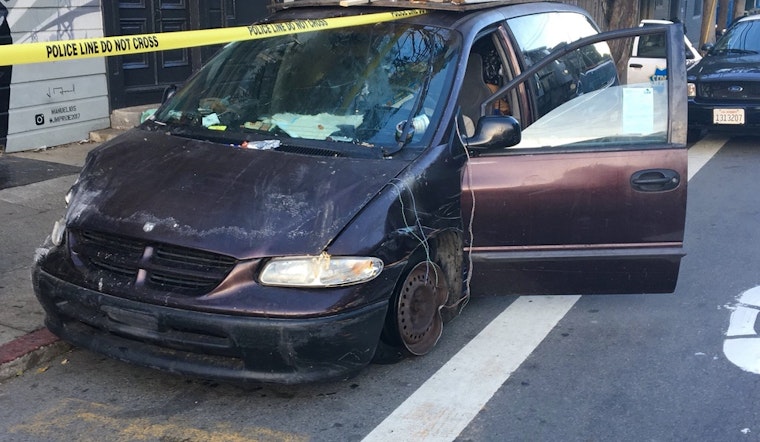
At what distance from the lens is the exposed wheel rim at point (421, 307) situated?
14.5 ft

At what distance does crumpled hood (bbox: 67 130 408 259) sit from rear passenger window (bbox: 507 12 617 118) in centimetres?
160

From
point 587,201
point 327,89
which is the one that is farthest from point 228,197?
point 587,201

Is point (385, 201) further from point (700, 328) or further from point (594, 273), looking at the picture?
point (700, 328)

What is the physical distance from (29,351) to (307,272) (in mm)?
1766

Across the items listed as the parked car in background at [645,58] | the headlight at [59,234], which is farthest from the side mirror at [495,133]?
the parked car in background at [645,58]

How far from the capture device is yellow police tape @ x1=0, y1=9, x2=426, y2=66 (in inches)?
154

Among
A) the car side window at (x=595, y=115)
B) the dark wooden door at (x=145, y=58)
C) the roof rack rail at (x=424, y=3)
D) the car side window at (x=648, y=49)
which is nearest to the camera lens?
the car side window at (x=595, y=115)

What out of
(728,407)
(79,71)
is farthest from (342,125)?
(79,71)

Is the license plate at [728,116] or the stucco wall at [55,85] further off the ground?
the stucco wall at [55,85]

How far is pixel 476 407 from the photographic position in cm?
423

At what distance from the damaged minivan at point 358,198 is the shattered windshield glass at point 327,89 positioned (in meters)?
0.01

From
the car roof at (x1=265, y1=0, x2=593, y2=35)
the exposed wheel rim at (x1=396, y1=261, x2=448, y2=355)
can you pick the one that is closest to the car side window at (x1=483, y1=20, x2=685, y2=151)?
the car roof at (x1=265, y1=0, x2=593, y2=35)

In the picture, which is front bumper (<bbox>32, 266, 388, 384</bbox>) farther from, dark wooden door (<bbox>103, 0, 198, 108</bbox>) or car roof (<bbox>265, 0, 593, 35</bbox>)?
dark wooden door (<bbox>103, 0, 198, 108</bbox>)

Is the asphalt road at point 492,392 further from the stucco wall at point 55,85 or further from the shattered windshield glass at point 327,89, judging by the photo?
the stucco wall at point 55,85
